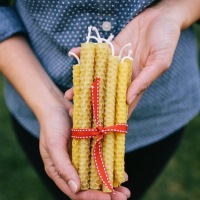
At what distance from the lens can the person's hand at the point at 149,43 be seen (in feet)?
3.71

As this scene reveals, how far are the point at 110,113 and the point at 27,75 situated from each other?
35 centimetres

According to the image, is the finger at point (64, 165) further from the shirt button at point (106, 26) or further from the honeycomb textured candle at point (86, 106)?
the shirt button at point (106, 26)

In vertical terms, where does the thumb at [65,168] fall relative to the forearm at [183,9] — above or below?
below

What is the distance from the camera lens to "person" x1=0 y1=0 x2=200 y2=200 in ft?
3.87

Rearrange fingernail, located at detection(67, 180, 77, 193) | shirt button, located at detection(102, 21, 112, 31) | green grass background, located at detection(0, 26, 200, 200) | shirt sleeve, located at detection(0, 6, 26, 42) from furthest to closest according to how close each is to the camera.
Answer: green grass background, located at detection(0, 26, 200, 200), shirt sleeve, located at detection(0, 6, 26, 42), shirt button, located at detection(102, 21, 112, 31), fingernail, located at detection(67, 180, 77, 193)

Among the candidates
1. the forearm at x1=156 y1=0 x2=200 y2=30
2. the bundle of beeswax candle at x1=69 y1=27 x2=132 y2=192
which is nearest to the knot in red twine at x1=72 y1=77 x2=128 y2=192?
the bundle of beeswax candle at x1=69 y1=27 x2=132 y2=192

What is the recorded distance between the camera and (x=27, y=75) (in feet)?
4.45

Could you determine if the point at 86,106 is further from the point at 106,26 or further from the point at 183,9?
the point at 183,9

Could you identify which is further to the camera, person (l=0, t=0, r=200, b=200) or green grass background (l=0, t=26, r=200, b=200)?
green grass background (l=0, t=26, r=200, b=200)

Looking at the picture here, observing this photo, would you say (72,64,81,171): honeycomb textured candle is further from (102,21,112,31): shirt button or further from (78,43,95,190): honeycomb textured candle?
(102,21,112,31): shirt button

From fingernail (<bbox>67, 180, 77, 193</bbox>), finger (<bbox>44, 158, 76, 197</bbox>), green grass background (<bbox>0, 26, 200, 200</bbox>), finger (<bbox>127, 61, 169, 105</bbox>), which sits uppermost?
finger (<bbox>127, 61, 169, 105</bbox>)

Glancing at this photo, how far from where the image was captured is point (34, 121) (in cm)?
150

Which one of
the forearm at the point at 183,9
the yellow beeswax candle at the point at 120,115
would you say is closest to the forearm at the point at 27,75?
the yellow beeswax candle at the point at 120,115

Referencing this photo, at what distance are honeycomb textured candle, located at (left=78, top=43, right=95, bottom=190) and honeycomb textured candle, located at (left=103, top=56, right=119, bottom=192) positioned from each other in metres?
0.04
